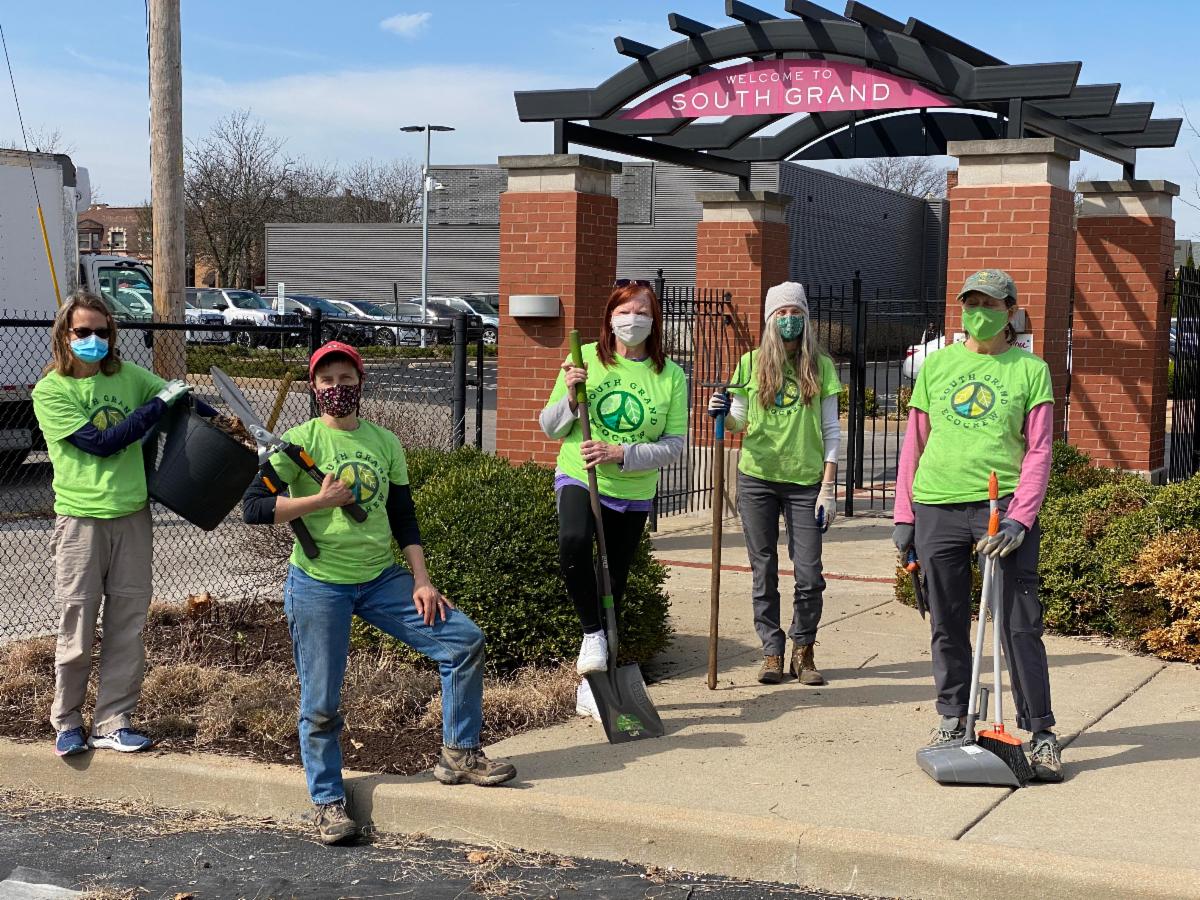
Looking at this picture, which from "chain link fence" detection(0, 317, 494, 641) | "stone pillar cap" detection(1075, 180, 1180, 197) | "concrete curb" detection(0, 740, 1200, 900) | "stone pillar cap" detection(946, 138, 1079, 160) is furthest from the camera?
"stone pillar cap" detection(1075, 180, 1180, 197)

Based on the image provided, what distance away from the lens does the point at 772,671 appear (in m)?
6.76

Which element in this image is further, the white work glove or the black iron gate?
the black iron gate

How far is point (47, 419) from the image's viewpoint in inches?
220

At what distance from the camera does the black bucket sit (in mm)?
5516

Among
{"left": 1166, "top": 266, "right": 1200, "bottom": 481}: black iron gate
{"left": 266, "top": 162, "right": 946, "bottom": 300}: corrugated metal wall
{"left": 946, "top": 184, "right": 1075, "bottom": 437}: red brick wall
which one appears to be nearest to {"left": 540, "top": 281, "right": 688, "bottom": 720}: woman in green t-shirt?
{"left": 946, "top": 184, "right": 1075, "bottom": 437}: red brick wall

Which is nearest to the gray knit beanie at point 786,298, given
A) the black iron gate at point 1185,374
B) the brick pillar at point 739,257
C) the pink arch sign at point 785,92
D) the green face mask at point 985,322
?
the green face mask at point 985,322

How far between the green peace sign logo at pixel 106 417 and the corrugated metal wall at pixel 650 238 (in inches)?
1457

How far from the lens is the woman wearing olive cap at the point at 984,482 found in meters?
5.32

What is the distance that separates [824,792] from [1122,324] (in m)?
8.18

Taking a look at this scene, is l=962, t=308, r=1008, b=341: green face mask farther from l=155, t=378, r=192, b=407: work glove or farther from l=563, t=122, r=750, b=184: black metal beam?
l=563, t=122, r=750, b=184: black metal beam

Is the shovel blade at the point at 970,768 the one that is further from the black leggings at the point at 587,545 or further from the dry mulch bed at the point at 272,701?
the dry mulch bed at the point at 272,701

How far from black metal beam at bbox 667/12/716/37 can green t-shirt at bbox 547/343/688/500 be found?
4.60m

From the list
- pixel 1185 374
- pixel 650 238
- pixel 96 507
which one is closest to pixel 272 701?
pixel 96 507

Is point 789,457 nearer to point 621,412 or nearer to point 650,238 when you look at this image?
point 621,412
